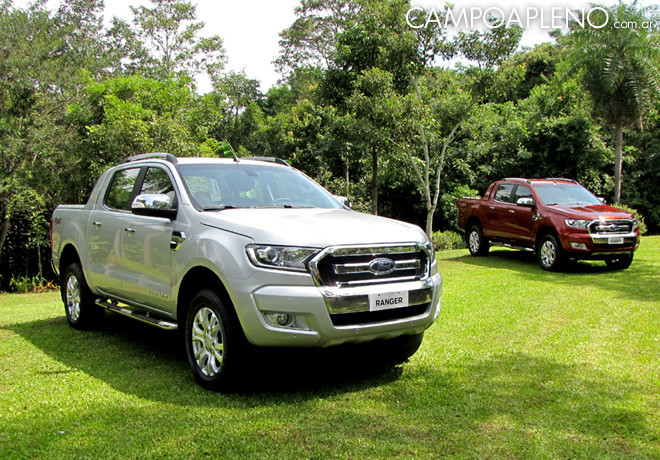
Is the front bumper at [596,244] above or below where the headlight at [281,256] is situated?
below

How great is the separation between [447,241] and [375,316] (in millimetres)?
17898

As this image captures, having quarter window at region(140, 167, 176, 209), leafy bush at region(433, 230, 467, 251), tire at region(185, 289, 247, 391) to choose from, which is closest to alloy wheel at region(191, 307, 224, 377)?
tire at region(185, 289, 247, 391)

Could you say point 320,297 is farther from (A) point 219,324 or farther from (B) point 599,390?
(B) point 599,390

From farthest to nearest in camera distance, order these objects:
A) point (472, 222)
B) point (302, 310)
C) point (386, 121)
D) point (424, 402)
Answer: point (386, 121) → point (472, 222) → point (424, 402) → point (302, 310)

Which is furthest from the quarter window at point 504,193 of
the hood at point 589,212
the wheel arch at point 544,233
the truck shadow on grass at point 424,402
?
the truck shadow on grass at point 424,402

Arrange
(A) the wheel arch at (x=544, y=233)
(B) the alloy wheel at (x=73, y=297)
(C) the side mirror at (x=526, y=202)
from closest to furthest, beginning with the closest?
1. (B) the alloy wheel at (x=73, y=297)
2. (A) the wheel arch at (x=544, y=233)
3. (C) the side mirror at (x=526, y=202)

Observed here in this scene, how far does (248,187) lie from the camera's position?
18.2 ft

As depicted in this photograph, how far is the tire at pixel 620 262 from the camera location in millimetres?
11953

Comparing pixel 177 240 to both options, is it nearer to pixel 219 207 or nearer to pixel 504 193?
pixel 219 207

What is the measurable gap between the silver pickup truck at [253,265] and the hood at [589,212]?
24.1ft

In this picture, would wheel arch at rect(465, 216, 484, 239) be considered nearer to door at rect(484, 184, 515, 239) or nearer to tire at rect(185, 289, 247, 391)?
door at rect(484, 184, 515, 239)

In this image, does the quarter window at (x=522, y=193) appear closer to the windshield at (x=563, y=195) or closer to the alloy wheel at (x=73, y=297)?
the windshield at (x=563, y=195)

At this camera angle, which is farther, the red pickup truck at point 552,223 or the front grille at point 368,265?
the red pickup truck at point 552,223

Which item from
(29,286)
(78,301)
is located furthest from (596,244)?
(29,286)
